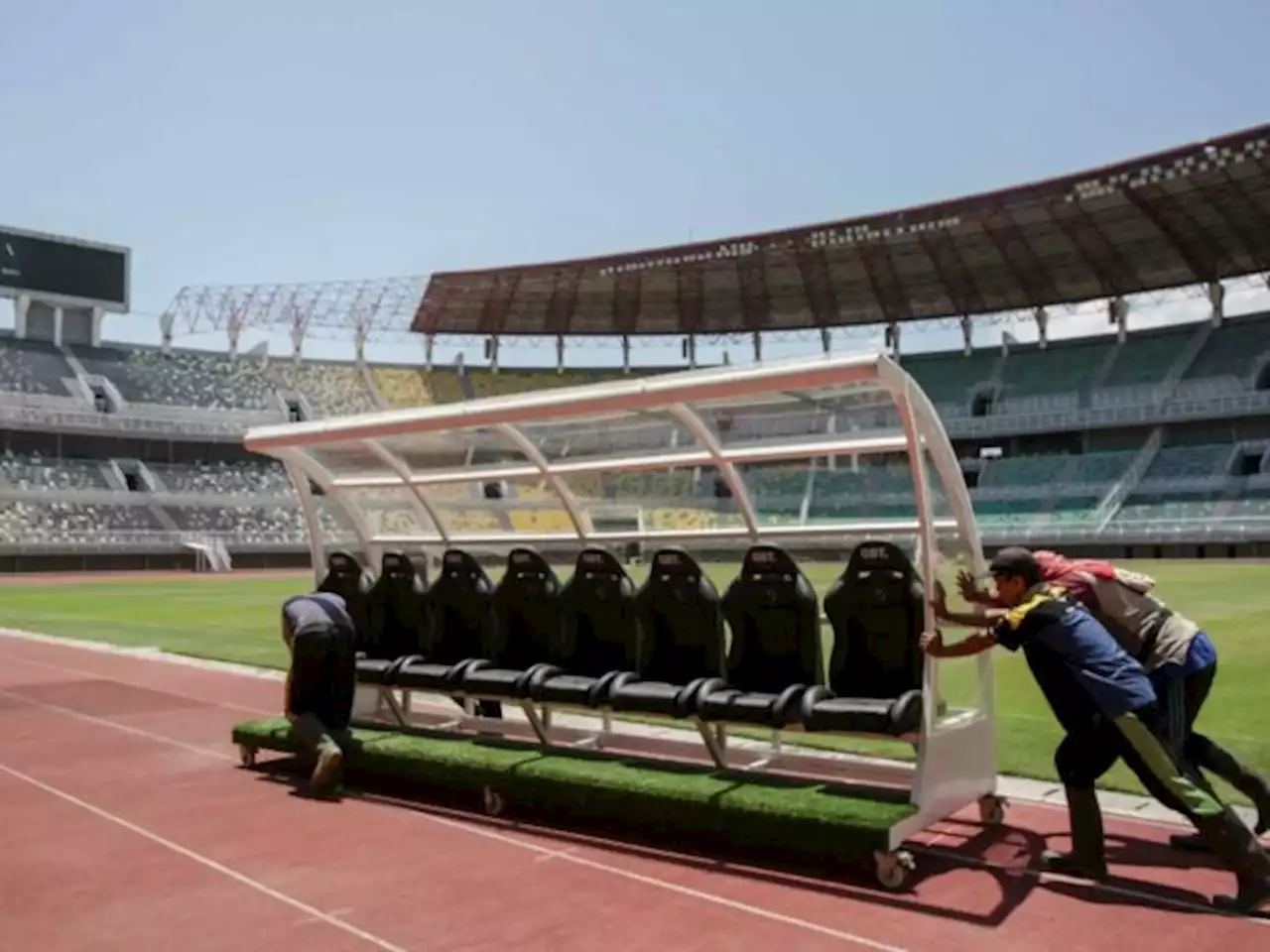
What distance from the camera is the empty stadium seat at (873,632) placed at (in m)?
6.49

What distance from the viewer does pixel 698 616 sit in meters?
7.43

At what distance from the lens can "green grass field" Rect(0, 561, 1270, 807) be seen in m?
8.99

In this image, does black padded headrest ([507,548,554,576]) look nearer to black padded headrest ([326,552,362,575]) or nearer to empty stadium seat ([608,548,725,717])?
empty stadium seat ([608,548,725,717])

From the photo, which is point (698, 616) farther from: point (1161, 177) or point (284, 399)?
point (284, 399)

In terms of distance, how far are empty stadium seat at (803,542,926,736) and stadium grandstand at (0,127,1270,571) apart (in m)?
39.3

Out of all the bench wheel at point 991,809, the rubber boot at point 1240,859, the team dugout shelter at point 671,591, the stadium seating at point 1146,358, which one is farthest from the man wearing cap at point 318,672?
the stadium seating at point 1146,358

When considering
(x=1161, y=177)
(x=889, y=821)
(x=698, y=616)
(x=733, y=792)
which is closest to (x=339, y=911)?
(x=733, y=792)

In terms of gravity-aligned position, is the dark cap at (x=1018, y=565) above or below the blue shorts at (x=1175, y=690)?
above

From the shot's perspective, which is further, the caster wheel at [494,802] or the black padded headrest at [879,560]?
the caster wheel at [494,802]

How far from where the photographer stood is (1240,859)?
4980 mm

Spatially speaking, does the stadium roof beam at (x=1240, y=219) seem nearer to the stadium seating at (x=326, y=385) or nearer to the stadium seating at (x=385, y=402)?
the stadium seating at (x=385, y=402)

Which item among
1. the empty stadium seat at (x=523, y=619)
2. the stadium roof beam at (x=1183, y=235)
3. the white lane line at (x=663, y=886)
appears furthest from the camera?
the stadium roof beam at (x=1183, y=235)

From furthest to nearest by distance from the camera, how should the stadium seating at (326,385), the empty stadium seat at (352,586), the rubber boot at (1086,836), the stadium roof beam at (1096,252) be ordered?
the stadium seating at (326,385)
the stadium roof beam at (1096,252)
the empty stadium seat at (352,586)
the rubber boot at (1086,836)

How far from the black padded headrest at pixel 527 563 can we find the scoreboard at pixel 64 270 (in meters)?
60.3
